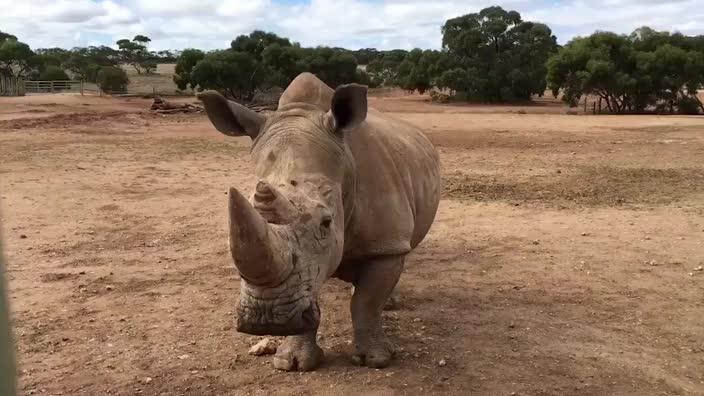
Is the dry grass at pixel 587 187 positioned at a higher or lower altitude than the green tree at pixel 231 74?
lower

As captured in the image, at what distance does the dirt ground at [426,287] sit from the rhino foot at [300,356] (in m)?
0.08

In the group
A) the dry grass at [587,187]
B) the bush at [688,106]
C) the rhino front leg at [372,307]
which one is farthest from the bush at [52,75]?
the rhino front leg at [372,307]

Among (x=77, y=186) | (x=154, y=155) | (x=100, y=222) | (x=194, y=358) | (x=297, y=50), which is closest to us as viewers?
(x=194, y=358)

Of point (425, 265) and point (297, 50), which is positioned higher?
point (297, 50)

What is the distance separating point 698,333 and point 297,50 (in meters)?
34.7

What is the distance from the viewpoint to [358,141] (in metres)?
4.58

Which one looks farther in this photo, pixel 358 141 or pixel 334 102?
pixel 358 141

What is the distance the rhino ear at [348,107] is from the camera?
13.2 feet

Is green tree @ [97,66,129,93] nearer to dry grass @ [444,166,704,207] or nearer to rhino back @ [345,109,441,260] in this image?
dry grass @ [444,166,704,207]

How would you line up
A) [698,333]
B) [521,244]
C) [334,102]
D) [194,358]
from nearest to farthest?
[334,102] < [194,358] < [698,333] < [521,244]

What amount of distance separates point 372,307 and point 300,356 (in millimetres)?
538

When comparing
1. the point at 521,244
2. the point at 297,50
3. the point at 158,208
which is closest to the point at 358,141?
the point at 521,244

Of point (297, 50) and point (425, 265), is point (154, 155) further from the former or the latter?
point (297, 50)

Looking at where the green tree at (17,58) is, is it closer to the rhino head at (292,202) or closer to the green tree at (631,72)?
the green tree at (631,72)
